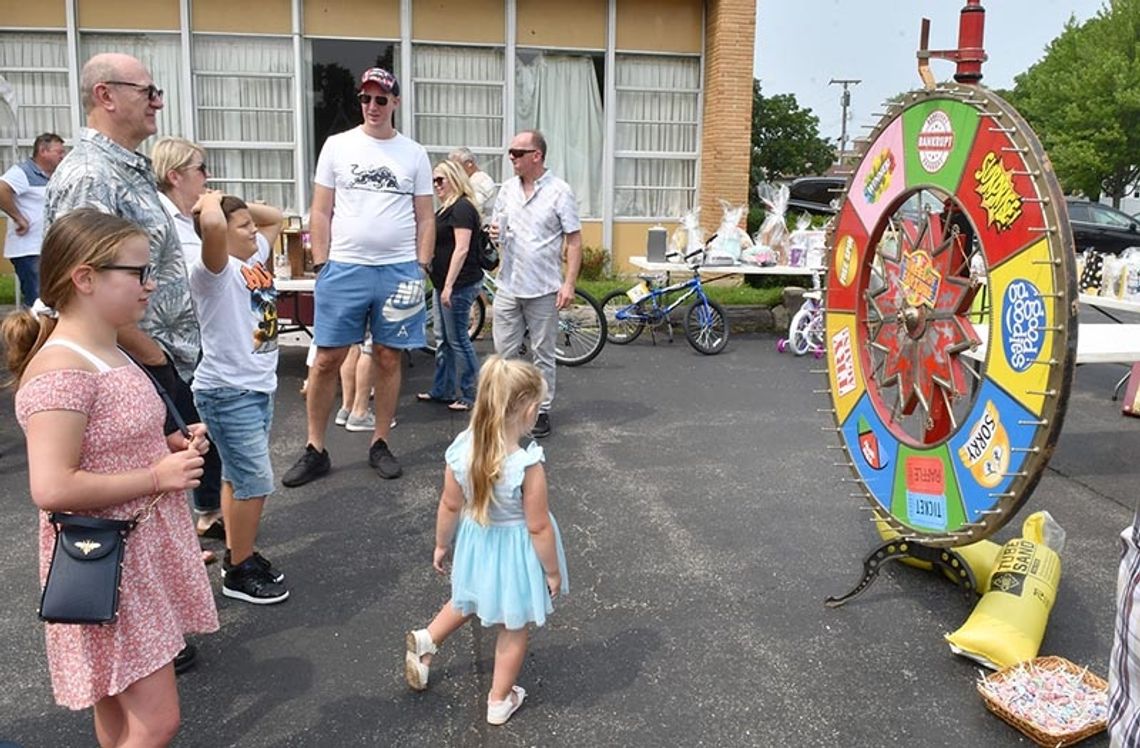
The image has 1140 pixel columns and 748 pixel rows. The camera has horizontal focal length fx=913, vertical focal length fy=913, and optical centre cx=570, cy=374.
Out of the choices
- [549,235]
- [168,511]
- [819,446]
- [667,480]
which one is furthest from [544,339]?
[168,511]

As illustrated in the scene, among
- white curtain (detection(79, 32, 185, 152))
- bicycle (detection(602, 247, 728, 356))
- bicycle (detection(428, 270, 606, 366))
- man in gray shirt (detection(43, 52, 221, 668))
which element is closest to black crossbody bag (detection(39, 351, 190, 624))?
man in gray shirt (detection(43, 52, 221, 668))

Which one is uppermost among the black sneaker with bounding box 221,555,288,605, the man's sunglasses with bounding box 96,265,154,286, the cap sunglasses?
the cap sunglasses

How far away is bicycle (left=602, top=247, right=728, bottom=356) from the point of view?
919 cm

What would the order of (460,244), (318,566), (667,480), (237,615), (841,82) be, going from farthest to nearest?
(841,82) → (460,244) → (667,480) → (318,566) → (237,615)

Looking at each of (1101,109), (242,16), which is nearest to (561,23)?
(242,16)

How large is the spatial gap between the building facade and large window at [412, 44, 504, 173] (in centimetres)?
2

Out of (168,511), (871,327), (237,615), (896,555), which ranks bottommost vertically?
(237,615)

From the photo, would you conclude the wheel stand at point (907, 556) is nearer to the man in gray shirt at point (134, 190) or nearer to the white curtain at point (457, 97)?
the man in gray shirt at point (134, 190)

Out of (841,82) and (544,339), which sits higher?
(841,82)

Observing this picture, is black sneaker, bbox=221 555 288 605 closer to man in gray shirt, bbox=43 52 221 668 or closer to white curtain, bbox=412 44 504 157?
man in gray shirt, bbox=43 52 221 668

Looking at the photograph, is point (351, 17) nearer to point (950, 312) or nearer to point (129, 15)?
point (129, 15)

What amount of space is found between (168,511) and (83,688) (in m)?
0.43

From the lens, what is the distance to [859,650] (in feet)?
10.7

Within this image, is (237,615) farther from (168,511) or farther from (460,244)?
(460,244)
